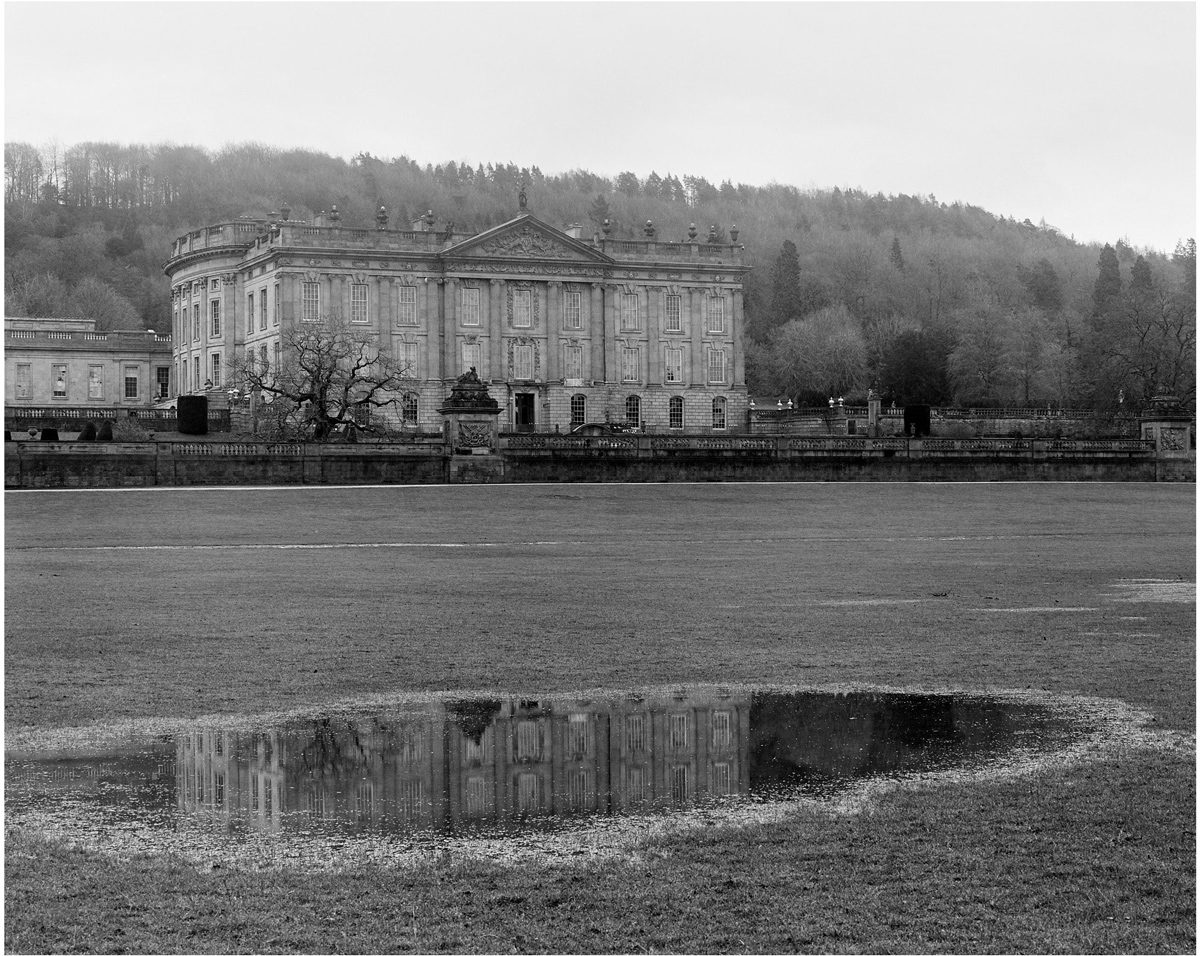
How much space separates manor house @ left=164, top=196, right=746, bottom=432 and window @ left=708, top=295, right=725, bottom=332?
10 centimetres

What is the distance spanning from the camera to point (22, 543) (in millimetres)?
34125

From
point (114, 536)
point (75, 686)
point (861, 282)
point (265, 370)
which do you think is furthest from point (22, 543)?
point (861, 282)

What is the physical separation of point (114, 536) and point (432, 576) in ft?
43.4

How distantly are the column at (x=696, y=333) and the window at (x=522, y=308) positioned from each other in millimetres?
11952

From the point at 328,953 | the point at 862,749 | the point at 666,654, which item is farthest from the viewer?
the point at 666,654

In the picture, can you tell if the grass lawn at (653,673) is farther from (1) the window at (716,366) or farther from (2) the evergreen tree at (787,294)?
(2) the evergreen tree at (787,294)

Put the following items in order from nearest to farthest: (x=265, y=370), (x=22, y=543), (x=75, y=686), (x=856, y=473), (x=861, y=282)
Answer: (x=75, y=686) < (x=22, y=543) < (x=856, y=473) < (x=265, y=370) < (x=861, y=282)

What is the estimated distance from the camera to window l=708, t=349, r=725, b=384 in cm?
11819

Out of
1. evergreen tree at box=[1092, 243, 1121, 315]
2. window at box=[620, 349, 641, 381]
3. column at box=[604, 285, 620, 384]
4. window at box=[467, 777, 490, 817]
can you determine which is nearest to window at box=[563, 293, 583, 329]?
column at box=[604, 285, 620, 384]

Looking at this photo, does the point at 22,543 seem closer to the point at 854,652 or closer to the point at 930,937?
the point at 854,652

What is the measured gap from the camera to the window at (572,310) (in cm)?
11494

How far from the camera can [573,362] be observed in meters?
115

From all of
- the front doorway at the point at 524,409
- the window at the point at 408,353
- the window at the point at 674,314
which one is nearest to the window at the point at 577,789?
the window at the point at 408,353

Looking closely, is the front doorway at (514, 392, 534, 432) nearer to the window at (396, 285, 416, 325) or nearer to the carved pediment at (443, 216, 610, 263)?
the window at (396, 285, 416, 325)
